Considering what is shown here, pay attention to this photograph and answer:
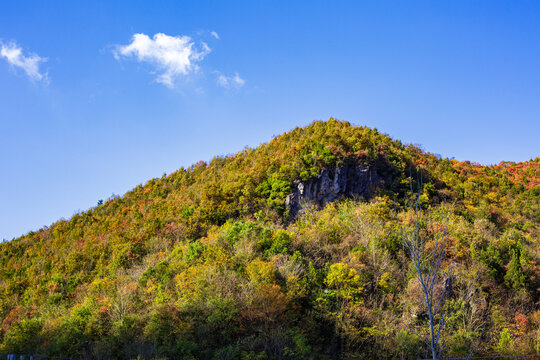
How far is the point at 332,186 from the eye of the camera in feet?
125

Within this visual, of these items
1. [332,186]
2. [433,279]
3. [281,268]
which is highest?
[332,186]

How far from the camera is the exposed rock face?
Answer: 36.9 metres

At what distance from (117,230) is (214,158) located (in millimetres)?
18531

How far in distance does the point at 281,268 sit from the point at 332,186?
15.2 metres

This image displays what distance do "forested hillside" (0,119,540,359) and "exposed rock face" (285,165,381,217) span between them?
13.0 inches

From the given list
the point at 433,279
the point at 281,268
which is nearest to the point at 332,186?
the point at 281,268

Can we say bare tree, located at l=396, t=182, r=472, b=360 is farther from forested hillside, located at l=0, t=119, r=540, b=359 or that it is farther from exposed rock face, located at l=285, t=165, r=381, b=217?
exposed rock face, located at l=285, t=165, r=381, b=217

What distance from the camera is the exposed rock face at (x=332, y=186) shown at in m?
36.9

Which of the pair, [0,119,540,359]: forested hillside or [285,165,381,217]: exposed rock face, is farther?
[285,165,381,217]: exposed rock face

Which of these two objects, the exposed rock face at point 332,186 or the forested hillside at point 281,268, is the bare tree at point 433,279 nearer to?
the forested hillside at point 281,268

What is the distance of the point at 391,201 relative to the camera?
1484 inches

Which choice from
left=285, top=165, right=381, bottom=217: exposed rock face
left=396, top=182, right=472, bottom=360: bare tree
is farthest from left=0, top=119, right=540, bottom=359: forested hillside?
left=396, top=182, right=472, bottom=360: bare tree

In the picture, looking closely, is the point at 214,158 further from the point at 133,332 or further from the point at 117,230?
the point at 133,332

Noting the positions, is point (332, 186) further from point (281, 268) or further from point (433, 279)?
point (433, 279)
